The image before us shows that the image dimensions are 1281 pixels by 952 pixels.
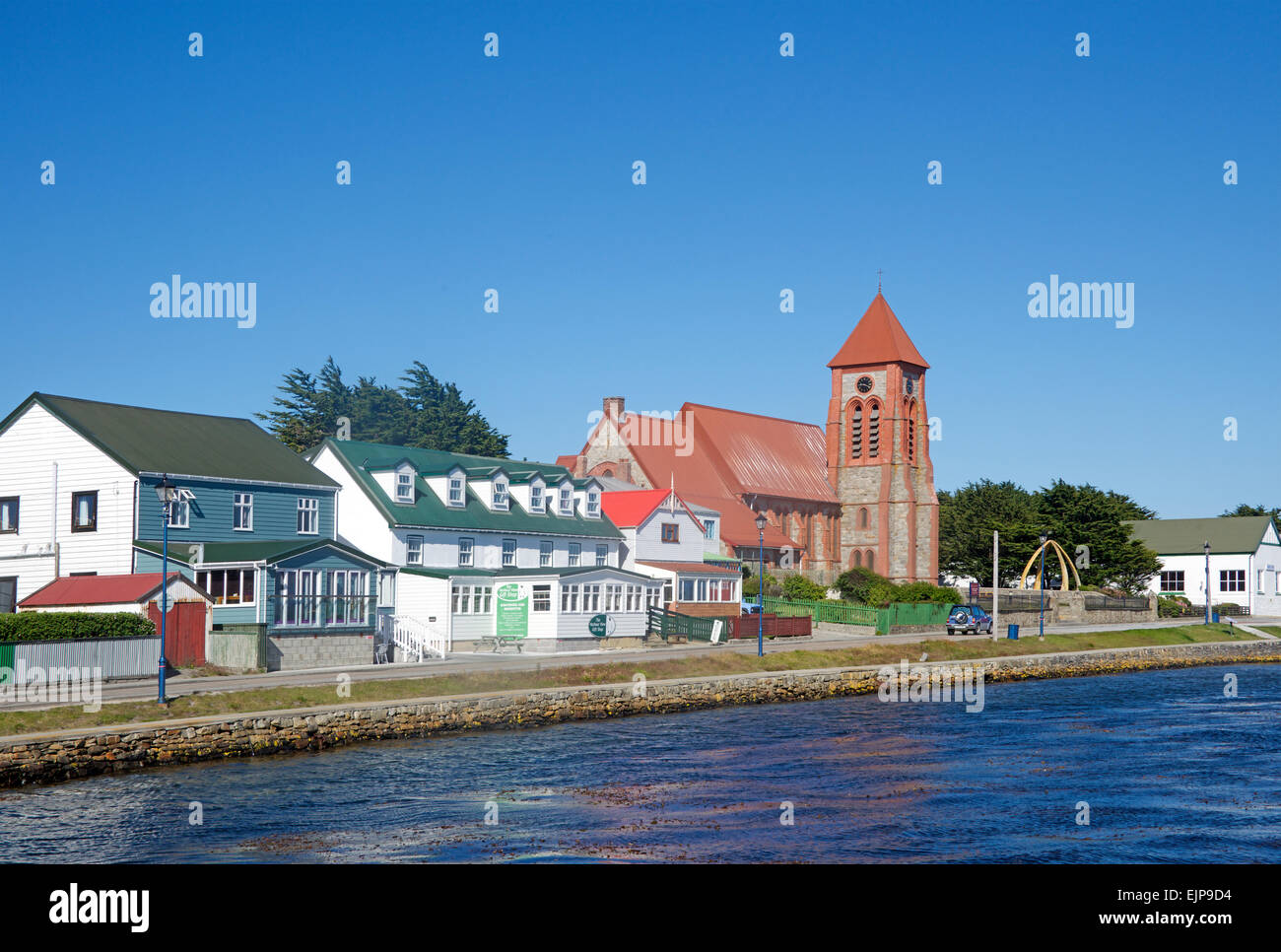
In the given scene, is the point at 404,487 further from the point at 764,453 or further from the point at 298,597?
the point at 764,453

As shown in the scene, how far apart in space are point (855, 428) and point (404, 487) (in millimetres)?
57442

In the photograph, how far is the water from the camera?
20047 mm

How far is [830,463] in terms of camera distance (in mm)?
105375

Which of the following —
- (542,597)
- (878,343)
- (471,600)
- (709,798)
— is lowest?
(709,798)

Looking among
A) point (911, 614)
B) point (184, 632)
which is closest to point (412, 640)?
point (184, 632)

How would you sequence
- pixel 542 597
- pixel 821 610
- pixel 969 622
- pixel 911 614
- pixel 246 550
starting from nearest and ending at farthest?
pixel 246 550, pixel 542 597, pixel 969 622, pixel 911 614, pixel 821 610

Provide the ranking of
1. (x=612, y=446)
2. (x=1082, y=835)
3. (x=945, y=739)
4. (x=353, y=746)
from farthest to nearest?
1. (x=612, y=446)
2. (x=945, y=739)
3. (x=353, y=746)
4. (x=1082, y=835)

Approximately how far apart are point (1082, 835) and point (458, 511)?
40.6 meters

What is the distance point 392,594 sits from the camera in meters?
48.9

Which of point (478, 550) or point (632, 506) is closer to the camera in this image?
point (478, 550)

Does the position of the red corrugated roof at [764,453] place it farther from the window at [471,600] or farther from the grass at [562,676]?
the window at [471,600]

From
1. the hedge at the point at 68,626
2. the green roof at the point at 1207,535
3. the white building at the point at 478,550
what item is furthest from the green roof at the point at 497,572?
the green roof at the point at 1207,535
